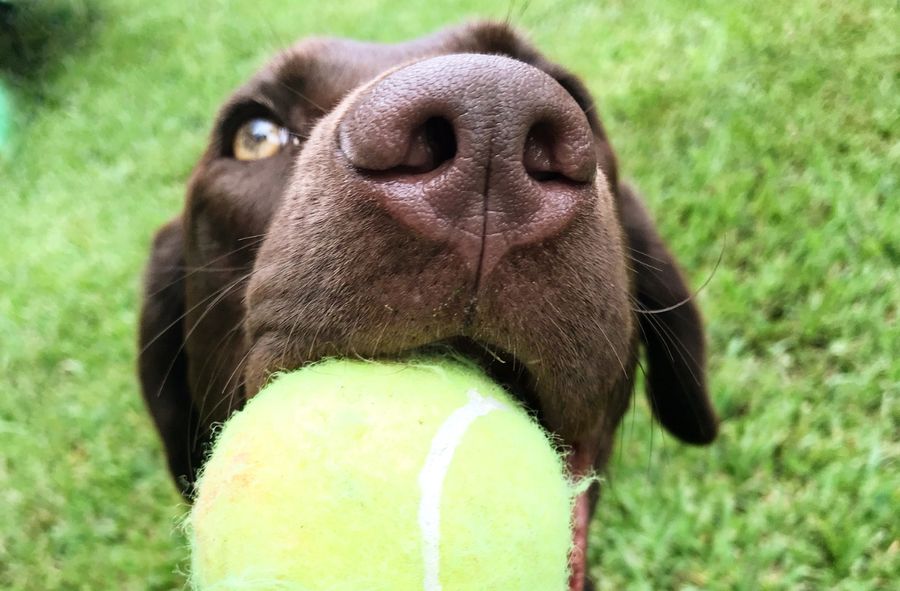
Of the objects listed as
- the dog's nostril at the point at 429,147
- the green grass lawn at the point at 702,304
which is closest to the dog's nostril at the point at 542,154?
the dog's nostril at the point at 429,147

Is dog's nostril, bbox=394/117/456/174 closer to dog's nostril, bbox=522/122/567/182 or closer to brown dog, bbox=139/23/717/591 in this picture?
brown dog, bbox=139/23/717/591

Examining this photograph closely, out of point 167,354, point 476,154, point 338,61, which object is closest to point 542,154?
point 476,154

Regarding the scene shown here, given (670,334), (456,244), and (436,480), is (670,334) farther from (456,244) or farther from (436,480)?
(436,480)

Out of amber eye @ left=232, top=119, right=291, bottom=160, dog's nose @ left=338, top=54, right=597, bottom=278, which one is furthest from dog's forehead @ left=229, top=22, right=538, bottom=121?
dog's nose @ left=338, top=54, right=597, bottom=278

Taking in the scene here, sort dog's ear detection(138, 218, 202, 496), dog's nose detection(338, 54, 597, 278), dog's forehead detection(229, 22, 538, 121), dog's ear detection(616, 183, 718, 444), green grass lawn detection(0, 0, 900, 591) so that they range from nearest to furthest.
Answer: dog's nose detection(338, 54, 597, 278) → dog's forehead detection(229, 22, 538, 121) → dog's ear detection(616, 183, 718, 444) → dog's ear detection(138, 218, 202, 496) → green grass lawn detection(0, 0, 900, 591)

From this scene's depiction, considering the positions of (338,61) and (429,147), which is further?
(338,61)

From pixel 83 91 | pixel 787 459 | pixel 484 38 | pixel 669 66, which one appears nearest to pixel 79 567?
pixel 484 38

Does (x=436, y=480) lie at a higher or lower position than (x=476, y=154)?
lower
